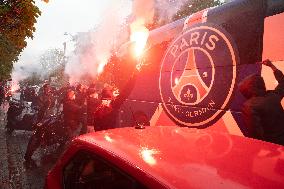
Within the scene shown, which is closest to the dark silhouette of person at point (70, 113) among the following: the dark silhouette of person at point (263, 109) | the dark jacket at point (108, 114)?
the dark jacket at point (108, 114)

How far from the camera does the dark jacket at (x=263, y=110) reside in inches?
155

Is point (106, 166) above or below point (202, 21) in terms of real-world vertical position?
below

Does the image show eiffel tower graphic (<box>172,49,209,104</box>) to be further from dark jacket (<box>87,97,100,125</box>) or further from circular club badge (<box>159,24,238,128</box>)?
dark jacket (<box>87,97,100,125</box>)

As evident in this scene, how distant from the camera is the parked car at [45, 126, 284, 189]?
1.65 m

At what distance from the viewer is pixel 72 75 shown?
3206 centimetres

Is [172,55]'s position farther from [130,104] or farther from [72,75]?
[72,75]

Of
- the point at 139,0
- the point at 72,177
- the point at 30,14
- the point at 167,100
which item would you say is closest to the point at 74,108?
the point at 30,14

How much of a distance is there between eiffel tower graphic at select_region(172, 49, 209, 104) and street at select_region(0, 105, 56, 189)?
125 inches

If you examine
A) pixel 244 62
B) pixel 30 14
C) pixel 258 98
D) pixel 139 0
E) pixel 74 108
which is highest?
pixel 139 0

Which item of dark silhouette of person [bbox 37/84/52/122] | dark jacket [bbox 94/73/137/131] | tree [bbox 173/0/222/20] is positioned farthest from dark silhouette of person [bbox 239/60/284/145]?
tree [bbox 173/0/222/20]

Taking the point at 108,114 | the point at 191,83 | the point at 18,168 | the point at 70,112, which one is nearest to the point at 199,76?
the point at 191,83

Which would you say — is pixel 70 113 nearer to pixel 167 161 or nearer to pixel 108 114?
pixel 108 114

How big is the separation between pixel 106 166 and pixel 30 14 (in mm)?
6626

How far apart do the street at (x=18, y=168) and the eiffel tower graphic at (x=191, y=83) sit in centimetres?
317
